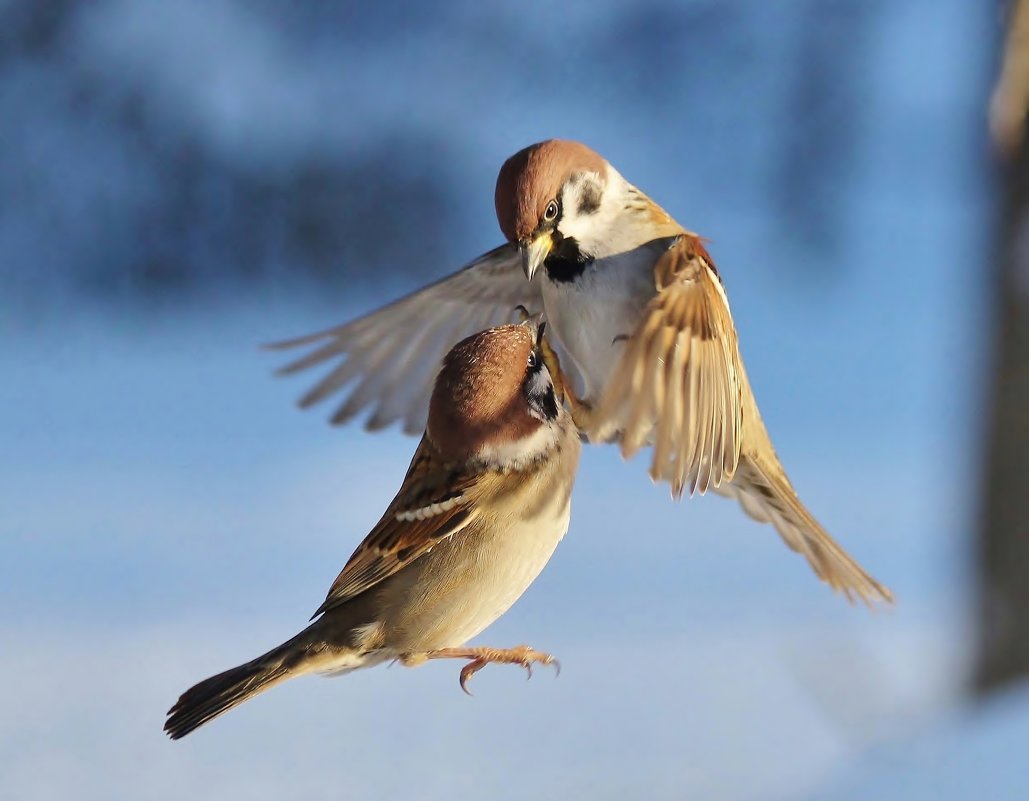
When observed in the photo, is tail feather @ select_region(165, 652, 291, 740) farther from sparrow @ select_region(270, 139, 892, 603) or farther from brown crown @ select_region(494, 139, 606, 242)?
brown crown @ select_region(494, 139, 606, 242)

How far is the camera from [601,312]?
0.79 meters

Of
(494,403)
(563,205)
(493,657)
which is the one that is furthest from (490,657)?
(563,205)

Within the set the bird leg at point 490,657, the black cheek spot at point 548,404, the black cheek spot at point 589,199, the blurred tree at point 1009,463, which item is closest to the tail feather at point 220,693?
the bird leg at point 490,657

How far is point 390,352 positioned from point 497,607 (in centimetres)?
28

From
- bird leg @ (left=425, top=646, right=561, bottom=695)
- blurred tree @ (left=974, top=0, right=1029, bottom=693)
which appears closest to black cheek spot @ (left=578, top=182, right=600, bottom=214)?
bird leg @ (left=425, top=646, right=561, bottom=695)

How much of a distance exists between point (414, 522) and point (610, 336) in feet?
0.61

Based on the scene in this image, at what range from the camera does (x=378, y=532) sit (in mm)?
766

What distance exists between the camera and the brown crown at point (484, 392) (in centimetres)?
69

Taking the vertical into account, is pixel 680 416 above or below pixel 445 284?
below

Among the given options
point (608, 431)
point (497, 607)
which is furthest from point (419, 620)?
point (608, 431)

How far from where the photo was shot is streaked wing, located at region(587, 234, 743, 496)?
69 centimetres

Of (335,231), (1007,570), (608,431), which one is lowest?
(1007,570)

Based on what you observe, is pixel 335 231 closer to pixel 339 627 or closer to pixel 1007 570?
pixel 1007 570

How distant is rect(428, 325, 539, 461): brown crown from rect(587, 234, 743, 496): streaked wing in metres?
0.06
